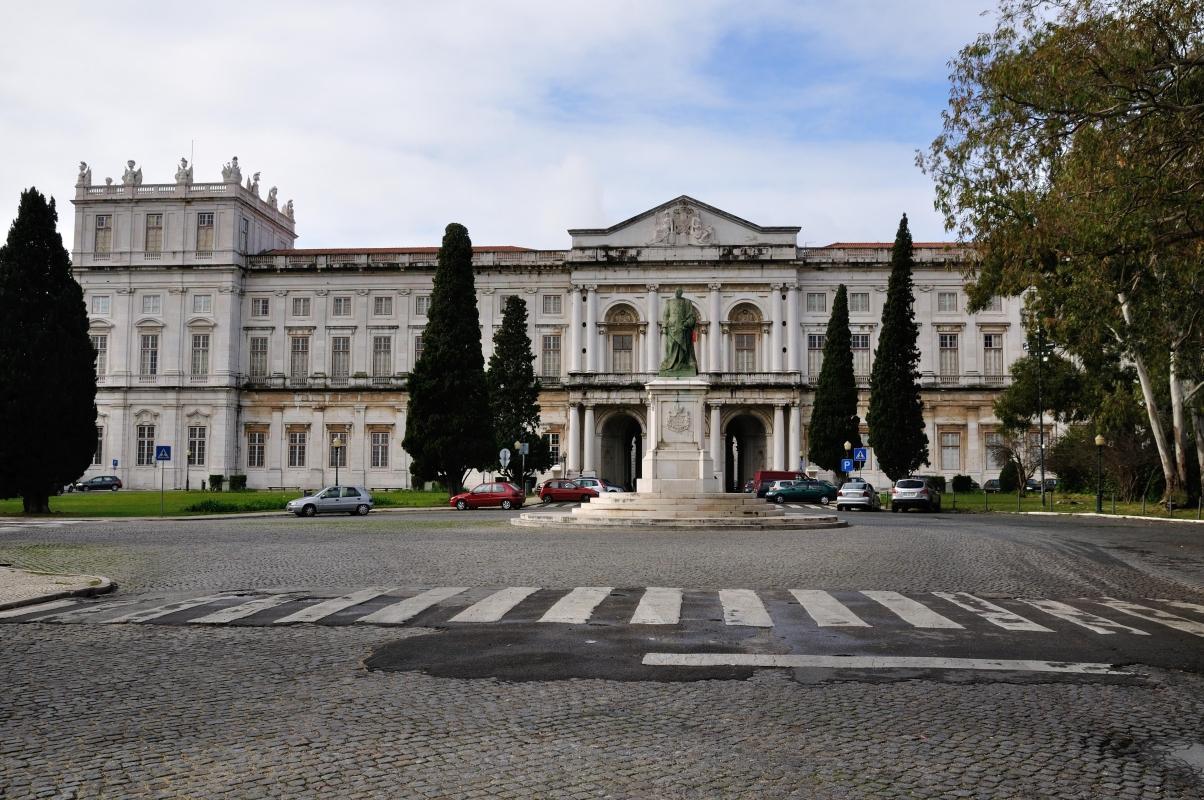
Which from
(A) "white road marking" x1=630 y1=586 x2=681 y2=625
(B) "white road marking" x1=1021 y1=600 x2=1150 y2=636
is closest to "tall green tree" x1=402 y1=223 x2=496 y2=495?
(A) "white road marking" x1=630 y1=586 x2=681 y2=625

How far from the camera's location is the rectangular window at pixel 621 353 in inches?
2717

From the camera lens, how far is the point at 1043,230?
21.9 m

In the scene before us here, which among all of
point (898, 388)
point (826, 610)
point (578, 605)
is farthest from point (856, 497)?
point (578, 605)

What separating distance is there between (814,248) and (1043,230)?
47585mm

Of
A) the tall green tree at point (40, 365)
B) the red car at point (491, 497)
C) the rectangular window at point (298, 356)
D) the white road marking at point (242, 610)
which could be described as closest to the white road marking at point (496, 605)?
the white road marking at point (242, 610)

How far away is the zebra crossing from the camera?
10352mm

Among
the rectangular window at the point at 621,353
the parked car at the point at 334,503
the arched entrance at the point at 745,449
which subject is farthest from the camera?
the arched entrance at the point at 745,449

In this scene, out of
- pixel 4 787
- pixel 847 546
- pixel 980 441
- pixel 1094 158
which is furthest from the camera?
pixel 980 441

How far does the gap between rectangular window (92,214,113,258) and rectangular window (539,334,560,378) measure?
28.8 meters

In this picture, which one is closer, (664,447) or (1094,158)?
(1094,158)

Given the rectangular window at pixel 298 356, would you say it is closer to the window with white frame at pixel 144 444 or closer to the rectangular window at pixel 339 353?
the rectangular window at pixel 339 353

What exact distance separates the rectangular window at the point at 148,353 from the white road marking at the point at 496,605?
6345cm

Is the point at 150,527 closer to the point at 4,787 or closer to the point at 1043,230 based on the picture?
the point at 1043,230

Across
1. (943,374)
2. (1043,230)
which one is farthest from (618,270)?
(1043,230)
